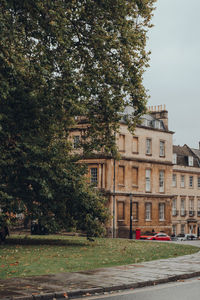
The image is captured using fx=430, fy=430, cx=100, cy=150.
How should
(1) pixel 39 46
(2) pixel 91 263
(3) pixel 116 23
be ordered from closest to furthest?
(2) pixel 91 263, (1) pixel 39 46, (3) pixel 116 23

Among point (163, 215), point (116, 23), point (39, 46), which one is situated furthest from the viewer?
point (163, 215)

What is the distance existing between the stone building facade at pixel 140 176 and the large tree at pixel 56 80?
93.0 ft

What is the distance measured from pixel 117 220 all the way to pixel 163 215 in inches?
357

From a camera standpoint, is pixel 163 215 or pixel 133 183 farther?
pixel 163 215

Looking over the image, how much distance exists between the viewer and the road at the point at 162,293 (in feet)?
29.4

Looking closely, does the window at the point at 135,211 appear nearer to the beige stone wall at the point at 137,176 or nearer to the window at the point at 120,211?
the beige stone wall at the point at 137,176

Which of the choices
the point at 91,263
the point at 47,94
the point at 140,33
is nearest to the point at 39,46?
the point at 47,94

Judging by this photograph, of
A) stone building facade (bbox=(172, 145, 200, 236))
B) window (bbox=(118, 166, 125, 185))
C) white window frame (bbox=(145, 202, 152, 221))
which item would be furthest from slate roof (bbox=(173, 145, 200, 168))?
window (bbox=(118, 166, 125, 185))

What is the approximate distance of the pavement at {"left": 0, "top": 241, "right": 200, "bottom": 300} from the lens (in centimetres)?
895

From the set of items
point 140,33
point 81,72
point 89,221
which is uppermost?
point 140,33

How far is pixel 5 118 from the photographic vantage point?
17031mm

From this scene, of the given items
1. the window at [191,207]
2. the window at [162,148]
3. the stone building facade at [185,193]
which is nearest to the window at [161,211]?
the window at [162,148]

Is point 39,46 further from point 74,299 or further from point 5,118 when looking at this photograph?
point 74,299

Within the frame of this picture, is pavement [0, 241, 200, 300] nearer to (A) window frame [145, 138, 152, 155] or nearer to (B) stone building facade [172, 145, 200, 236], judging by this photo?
(A) window frame [145, 138, 152, 155]
